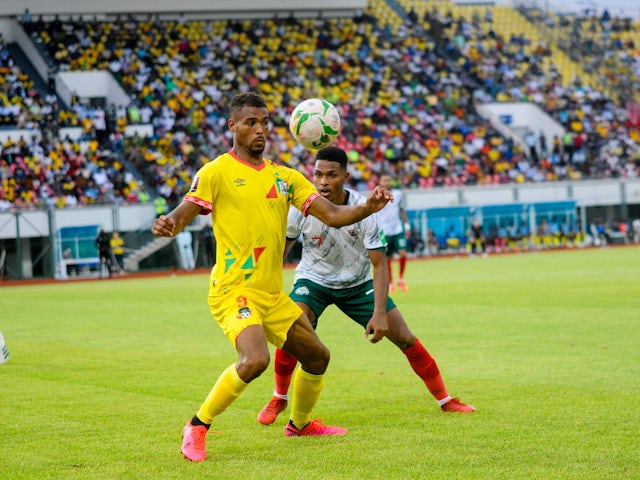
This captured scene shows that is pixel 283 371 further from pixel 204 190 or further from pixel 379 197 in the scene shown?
pixel 379 197

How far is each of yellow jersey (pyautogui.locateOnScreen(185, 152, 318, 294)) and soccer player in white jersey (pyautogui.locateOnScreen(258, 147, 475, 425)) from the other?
1.07 meters

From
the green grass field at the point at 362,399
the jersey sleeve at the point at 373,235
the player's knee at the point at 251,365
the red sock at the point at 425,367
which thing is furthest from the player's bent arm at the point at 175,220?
the red sock at the point at 425,367

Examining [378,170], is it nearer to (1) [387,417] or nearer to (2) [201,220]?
(2) [201,220]

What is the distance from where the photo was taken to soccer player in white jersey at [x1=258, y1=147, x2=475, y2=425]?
25.6 feet

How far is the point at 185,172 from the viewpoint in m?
39.3

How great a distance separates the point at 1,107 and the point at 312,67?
1501cm

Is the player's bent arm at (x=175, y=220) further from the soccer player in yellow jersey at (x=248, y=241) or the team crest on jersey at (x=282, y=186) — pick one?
the team crest on jersey at (x=282, y=186)

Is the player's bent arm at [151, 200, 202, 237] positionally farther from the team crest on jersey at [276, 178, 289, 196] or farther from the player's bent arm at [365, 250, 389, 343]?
the player's bent arm at [365, 250, 389, 343]

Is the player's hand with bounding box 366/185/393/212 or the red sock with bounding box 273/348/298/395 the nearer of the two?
the player's hand with bounding box 366/185/393/212

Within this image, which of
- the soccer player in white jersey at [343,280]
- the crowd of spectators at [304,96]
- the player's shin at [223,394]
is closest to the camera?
the player's shin at [223,394]

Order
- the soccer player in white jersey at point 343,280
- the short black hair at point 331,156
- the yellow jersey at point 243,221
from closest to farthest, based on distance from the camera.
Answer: the yellow jersey at point 243,221, the short black hair at point 331,156, the soccer player in white jersey at point 343,280

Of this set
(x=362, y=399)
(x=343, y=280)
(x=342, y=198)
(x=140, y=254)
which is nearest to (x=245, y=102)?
(x=342, y=198)

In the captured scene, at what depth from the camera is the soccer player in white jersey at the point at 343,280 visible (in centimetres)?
780

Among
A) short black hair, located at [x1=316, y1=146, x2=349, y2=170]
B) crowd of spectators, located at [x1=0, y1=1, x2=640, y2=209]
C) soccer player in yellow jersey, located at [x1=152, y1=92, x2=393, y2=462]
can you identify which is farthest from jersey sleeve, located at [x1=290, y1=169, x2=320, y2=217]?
crowd of spectators, located at [x1=0, y1=1, x2=640, y2=209]
